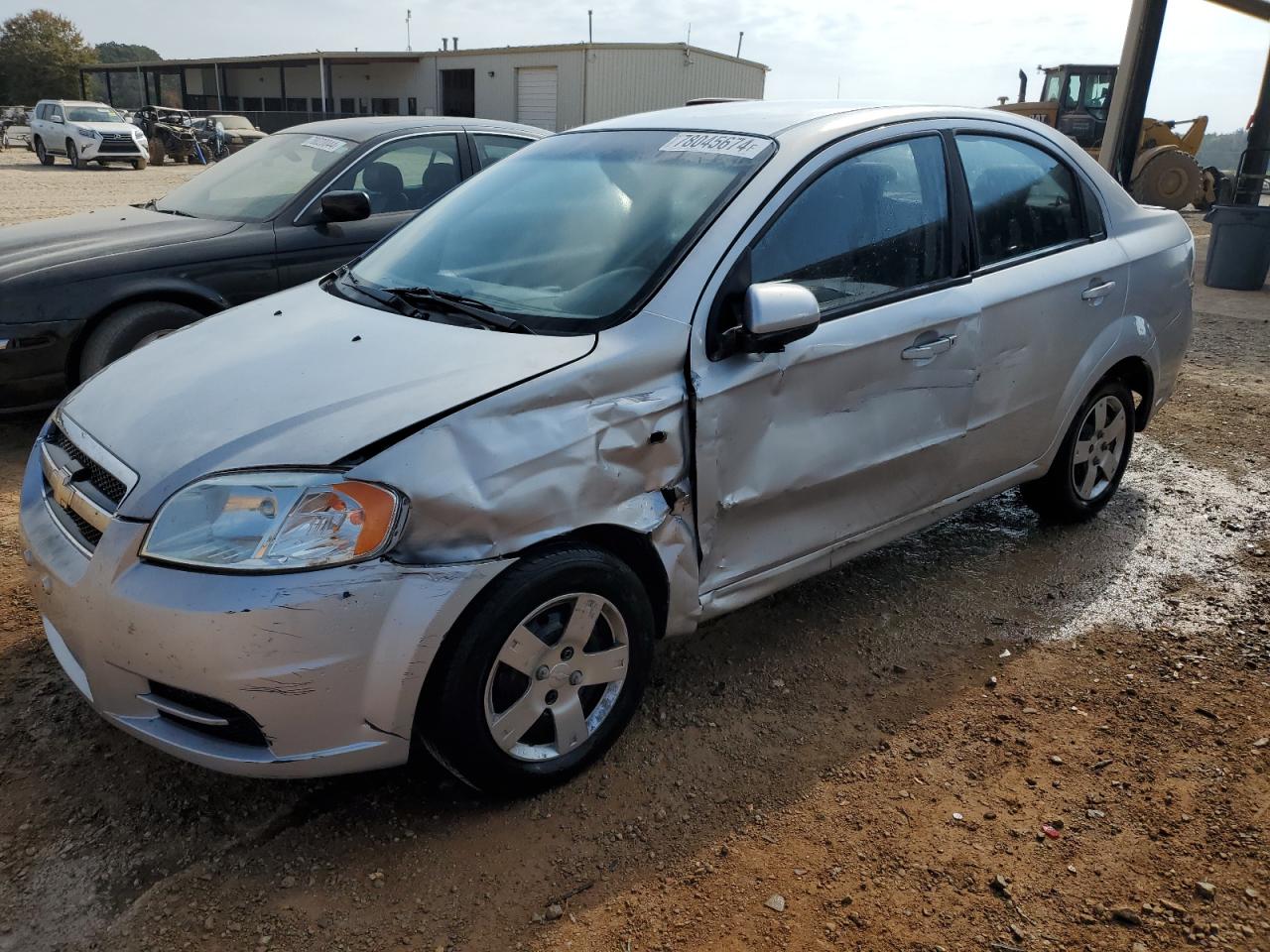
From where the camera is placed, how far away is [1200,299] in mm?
11125

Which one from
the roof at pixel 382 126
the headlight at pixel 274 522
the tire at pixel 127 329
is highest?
the roof at pixel 382 126

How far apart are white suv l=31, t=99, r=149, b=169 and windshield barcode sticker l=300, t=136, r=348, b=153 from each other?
23368 mm

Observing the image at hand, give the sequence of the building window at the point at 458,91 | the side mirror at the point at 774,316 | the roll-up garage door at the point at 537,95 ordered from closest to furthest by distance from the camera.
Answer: the side mirror at the point at 774,316 < the roll-up garage door at the point at 537,95 < the building window at the point at 458,91

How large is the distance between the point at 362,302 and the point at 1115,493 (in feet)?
12.5

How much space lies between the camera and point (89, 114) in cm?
2672

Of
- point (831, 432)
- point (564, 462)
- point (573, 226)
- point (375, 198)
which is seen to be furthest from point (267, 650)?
point (375, 198)

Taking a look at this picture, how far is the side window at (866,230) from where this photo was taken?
301 centimetres

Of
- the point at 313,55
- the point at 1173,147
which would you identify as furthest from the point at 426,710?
the point at 313,55

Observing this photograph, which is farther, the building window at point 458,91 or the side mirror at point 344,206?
the building window at point 458,91

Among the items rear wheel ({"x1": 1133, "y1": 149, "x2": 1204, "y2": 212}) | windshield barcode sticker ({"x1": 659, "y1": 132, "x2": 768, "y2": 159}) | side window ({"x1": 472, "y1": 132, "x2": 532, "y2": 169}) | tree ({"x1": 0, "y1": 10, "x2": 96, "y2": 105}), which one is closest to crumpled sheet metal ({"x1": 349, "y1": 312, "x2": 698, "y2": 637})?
windshield barcode sticker ({"x1": 659, "y1": 132, "x2": 768, "y2": 159})

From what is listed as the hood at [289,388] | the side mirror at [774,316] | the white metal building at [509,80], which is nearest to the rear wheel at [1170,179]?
the white metal building at [509,80]

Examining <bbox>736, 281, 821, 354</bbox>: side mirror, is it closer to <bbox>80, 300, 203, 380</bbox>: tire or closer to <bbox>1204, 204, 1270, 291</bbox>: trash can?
<bbox>80, 300, 203, 380</bbox>: tire

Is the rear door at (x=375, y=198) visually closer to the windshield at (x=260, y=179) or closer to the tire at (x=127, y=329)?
the windshield at (x=260, y=179)

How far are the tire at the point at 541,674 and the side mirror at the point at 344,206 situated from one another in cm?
321
